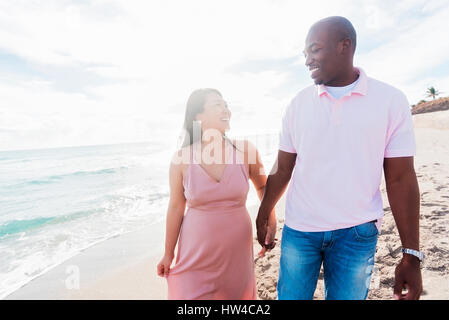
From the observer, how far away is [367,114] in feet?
5.53

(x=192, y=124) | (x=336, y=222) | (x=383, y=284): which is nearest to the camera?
(x=336, y=222)

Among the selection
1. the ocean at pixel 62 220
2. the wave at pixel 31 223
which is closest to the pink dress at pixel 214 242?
the ocean at pixel 62 220

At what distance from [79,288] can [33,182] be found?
768 inches

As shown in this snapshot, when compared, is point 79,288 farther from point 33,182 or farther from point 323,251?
point 33,182

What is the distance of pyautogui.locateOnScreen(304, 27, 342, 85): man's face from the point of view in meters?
1.78

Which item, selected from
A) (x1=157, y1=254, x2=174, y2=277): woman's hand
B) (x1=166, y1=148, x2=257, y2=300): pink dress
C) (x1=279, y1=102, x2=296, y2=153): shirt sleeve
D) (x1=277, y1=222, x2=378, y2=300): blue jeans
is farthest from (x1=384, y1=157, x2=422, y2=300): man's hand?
(x1=157, y1=254, x2=174, y2=277): woman's hand

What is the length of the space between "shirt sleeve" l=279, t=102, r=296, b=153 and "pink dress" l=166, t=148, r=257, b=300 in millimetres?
512

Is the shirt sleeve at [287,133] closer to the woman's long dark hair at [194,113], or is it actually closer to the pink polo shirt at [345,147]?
the pink polo shirt at [345,147]

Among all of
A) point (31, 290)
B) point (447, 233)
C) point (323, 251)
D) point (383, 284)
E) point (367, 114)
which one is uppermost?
point (367, 114)

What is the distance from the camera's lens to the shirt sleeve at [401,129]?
1673 millimetres

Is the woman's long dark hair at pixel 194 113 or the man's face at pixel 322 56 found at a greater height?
the man's face at pixel 322 56

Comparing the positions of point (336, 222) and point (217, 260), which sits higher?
point (336, 222)
